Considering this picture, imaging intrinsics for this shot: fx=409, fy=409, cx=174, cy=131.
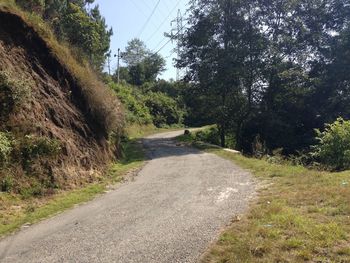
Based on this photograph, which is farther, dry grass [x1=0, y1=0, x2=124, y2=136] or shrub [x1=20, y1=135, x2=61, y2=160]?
dry grass [x1=0, y1=0, x2=124, y2=136]

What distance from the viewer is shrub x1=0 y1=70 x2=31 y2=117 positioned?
12.6 m

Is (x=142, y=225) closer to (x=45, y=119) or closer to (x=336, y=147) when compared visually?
(x=45, y=119)

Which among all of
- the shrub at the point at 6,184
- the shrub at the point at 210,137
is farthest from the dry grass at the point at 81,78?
the shrub at the point at 210,137

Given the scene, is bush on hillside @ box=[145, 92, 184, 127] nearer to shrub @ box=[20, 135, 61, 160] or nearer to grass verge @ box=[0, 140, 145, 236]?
shrub @ box=[20, 135, 61, 160]

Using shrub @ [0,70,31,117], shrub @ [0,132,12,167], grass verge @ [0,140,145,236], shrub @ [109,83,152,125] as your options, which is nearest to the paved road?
grass verge @ [0,140,145,236]

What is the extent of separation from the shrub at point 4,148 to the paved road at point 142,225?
2.59m

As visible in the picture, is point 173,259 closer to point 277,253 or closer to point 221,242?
point 221,242

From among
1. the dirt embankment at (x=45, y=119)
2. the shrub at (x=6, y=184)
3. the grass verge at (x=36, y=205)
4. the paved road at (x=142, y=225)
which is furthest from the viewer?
the dirt embankment at (x=45, y=119)

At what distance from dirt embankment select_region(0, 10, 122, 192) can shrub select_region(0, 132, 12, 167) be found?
20cm

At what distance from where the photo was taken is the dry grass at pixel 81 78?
16.8 meters

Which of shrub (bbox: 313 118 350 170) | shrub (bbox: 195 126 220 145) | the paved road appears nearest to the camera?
the paved road

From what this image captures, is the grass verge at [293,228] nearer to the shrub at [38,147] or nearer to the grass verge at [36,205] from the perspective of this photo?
the grass verge at [36,205]

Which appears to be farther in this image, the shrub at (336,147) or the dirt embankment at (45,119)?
the shrub at (336,147)

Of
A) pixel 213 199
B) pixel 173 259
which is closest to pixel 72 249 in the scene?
pixel 173 259
